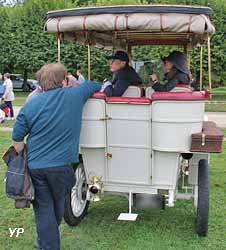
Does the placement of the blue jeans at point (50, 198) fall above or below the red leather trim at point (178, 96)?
below

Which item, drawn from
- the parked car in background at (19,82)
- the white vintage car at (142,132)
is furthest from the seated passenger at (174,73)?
the parked car in background at (19,82)

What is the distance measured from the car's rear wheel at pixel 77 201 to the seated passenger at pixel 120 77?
0.87 meters

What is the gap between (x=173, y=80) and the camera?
549cm

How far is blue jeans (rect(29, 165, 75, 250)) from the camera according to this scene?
4.15m

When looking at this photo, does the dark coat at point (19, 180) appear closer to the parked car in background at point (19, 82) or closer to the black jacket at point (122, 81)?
the black jacket at point (122, 81)

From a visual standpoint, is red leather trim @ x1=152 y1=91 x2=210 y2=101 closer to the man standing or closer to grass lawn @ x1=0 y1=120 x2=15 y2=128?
the man standing

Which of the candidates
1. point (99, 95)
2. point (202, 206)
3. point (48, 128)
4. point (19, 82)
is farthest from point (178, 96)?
point (19, 82)

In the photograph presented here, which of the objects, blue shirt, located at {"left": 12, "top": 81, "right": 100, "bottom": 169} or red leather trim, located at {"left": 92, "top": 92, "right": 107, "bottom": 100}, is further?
red leather trim, located at {"left": 92, "top": 92, "right": 107, "bottom": 100}

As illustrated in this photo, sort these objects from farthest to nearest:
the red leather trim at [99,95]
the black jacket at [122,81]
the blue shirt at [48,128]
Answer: the black jacket at [122,81] → the red leather trim at [99,95] → the blue shirt at [48,128]

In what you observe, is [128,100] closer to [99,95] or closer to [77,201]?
[99,95]

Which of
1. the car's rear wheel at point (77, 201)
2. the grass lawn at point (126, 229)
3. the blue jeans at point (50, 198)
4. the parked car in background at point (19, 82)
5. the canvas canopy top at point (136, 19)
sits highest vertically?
the canvas canopy top at point (136, 19)

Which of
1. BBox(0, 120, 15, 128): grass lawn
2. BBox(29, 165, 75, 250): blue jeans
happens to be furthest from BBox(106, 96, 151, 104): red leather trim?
BBox(0, 120, 15, 128): grass lawn

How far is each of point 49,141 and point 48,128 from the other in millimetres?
109

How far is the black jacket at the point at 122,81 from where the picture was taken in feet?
17.1
